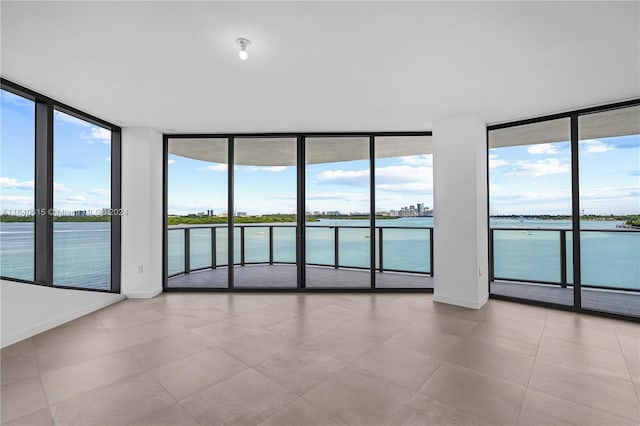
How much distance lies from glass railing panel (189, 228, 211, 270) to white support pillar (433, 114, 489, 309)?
4.50 meters

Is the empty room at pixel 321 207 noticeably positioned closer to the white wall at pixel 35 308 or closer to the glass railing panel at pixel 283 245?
the white wall at pixel 35 308

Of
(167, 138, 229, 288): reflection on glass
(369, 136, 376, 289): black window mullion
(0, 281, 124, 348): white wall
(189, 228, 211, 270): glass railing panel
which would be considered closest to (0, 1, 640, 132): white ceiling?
(369, 136, 376, 289): black window mullion

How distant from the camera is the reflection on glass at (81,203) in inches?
147

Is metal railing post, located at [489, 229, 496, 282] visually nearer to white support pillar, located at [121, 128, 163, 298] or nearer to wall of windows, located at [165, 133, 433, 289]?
wall of windows, located at [165, 133, 433, 289]

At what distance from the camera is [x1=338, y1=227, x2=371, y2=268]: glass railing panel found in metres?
6.32

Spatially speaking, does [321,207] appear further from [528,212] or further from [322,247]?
[528,212]

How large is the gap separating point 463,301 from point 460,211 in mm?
1220

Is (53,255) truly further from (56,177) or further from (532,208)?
(532,208)

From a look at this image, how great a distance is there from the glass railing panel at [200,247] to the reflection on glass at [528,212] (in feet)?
17.5

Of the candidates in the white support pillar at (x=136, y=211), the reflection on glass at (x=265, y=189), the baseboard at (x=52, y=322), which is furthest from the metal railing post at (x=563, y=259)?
the baseboard at (x=52, y=322)

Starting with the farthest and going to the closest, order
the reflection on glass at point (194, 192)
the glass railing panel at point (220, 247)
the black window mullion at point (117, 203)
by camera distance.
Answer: the glass railing panel at point (220, 247), the reflection on glass at point (194, 192), the black window mullion at point (117, 203)

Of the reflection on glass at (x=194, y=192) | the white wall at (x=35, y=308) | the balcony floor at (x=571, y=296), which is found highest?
the reflection on glass at (x=194, y=192)

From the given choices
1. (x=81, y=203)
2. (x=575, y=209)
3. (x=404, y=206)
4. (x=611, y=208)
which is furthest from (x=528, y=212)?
(x=81, y=203)

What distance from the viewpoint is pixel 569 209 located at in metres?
4.12
